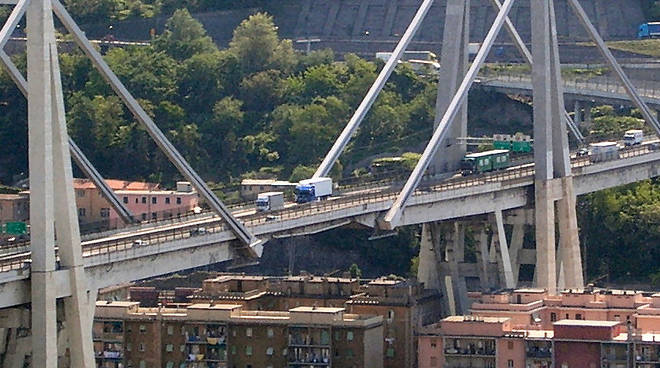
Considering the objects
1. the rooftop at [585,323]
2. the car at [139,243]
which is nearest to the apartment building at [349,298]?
the rooftop at [585,323]

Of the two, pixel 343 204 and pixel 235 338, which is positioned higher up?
pixel 343 204

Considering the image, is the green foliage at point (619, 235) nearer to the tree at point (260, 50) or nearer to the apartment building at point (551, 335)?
the apartment building at point (551, 335)

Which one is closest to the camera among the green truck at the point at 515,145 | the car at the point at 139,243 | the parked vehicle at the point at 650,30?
the car at the point at 139,243

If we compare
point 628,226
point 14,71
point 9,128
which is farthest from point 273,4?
point 14,71

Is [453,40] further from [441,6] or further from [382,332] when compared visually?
[441,6]

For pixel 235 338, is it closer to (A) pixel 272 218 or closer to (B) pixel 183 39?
(A) pixel 272 218

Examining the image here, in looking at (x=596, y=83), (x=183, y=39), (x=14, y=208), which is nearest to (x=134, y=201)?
(x=14, y=208)
